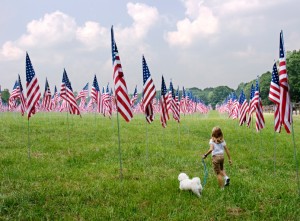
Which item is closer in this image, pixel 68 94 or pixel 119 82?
pixel 119 82

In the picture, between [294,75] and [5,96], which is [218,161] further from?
[5,96]

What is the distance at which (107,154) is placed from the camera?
57.1 ft

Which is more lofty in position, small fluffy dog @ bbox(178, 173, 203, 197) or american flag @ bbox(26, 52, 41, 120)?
american flag @ bbox(26, 52, 41, 120)

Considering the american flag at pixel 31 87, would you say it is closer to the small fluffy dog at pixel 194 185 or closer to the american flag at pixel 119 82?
the american flag at pixel 119 82

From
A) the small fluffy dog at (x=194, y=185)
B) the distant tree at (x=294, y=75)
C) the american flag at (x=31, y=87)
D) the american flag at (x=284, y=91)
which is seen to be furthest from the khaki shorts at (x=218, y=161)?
the distant tree at (x=294, y=75)

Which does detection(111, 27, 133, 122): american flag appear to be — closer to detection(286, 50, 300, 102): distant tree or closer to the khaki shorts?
the khaki shorts

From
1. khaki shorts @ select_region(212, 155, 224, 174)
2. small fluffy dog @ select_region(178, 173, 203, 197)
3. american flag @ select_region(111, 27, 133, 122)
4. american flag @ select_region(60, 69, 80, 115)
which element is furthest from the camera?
american flag @ select_region(60, 69, 80, 115)

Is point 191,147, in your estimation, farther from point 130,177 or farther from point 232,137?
point 130,177

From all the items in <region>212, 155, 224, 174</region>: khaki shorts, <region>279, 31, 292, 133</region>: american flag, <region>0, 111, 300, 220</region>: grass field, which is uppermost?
<region>279, 31, 292, 133</region>: american flag

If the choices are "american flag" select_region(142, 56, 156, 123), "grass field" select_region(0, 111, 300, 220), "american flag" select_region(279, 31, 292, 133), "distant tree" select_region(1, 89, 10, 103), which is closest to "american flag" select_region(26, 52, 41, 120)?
"grass field" select_region(0, 111, 300, 220)

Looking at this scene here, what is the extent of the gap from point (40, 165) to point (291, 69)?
62.7m

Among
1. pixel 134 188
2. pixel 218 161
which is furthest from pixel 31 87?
pixel 218 161

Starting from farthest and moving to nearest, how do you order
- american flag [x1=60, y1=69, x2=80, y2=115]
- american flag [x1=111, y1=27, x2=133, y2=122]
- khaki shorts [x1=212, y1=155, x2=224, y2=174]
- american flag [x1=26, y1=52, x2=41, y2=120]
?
american flag [x1=60, y1=69, x2=80, y2=115], american flag [x1=26, y1=52, x2=41, y2=120], american flag [x1=111, y1=27, x2=133, y2=122], khaki shorts [x1=212, y1=155, x2=224, y2=174]

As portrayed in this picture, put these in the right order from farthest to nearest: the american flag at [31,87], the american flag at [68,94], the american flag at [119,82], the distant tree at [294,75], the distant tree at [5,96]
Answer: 1. the distant tree at [5,96]
2. the distant tree at [294,75]
3. the american flag at [68,94]
4. the american flag at [31,87]
5. the american flag at [119,82]
